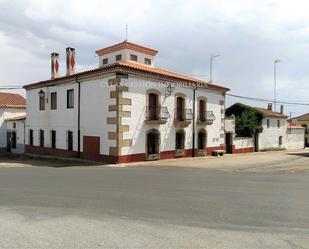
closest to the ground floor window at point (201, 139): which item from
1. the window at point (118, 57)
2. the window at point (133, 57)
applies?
the window at point (133, 57)

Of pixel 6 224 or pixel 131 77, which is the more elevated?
pixel 131 77

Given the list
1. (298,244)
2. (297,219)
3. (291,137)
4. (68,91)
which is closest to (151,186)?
(297,219)

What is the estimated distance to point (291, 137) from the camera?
149 ft

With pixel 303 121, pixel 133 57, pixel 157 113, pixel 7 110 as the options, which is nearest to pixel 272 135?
pixel 133 57

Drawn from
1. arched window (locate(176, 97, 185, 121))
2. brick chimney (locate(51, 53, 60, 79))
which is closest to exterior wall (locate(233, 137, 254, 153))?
arched window (locate(176, 97, 185, 121))

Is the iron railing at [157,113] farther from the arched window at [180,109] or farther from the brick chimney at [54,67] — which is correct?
the brick chimney at [54,67]

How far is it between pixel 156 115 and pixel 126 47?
8.52 metres

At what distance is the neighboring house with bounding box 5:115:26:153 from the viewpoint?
32469 millimetres

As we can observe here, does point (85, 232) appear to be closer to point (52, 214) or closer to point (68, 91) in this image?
point (52, 214)

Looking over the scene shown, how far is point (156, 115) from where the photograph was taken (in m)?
24.1

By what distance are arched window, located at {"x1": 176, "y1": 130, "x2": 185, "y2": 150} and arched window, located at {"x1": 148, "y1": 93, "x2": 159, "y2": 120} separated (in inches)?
108

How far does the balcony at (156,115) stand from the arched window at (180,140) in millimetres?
1899

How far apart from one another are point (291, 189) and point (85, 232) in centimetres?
749

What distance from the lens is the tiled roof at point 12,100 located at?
123ft
